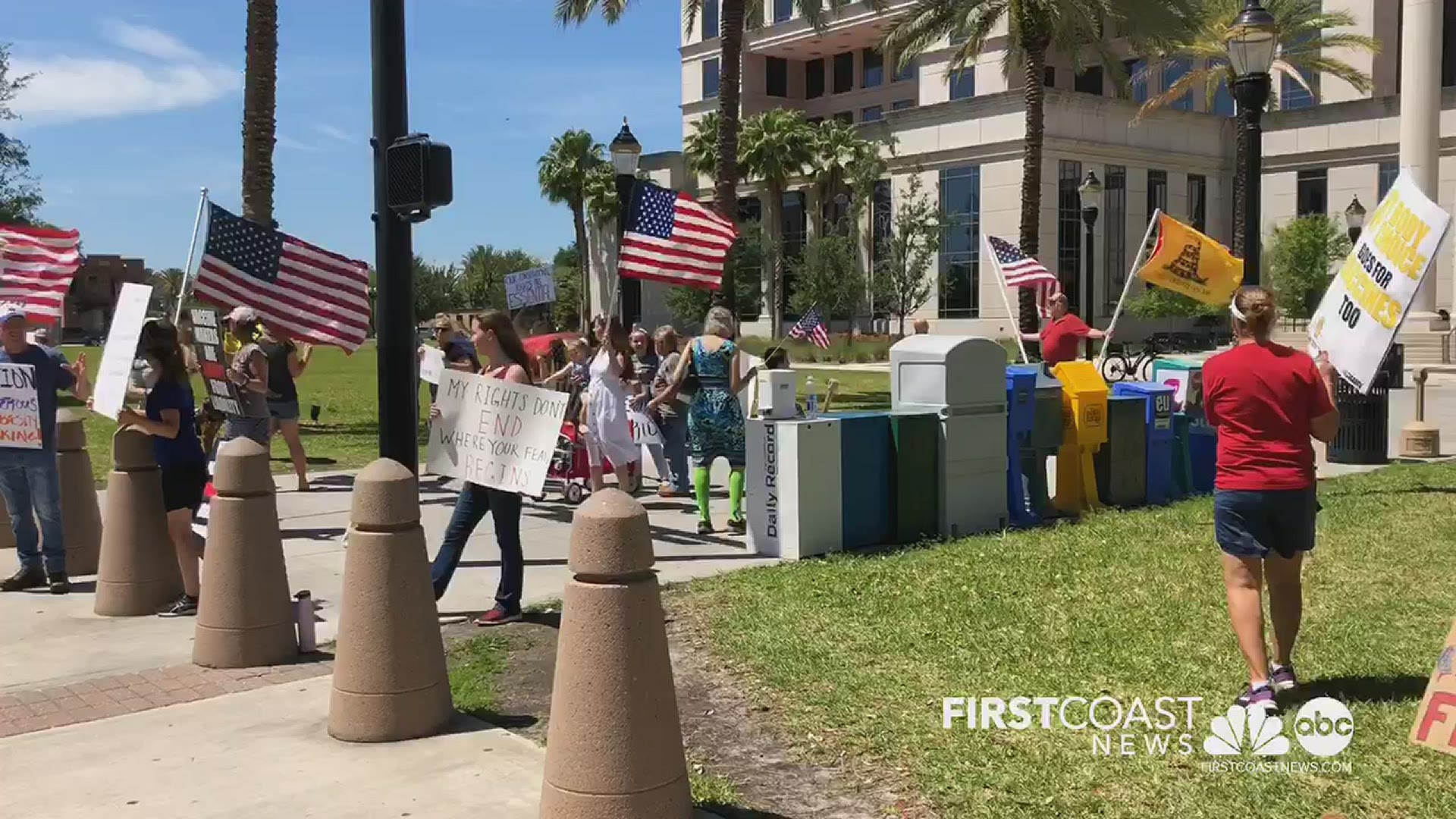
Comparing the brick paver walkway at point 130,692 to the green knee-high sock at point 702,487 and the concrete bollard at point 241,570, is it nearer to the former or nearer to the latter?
the concrete bollard at point 241,570

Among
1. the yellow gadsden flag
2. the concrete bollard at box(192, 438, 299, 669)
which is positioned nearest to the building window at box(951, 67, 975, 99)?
the yellow gadsden flag

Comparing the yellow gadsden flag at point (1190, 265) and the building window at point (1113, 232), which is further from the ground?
the building window at point (1113, 232)

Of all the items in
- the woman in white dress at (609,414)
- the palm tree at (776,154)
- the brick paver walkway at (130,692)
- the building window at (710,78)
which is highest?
the building window at (710,78)

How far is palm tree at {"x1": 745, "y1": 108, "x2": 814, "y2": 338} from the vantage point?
55031 mm

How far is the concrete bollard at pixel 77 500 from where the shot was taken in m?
9.29

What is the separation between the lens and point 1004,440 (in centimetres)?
1006

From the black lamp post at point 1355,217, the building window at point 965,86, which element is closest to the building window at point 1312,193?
the black lamp post at point 1355,217

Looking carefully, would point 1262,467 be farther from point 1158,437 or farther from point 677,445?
point 677,445

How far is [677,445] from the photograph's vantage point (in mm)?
12695

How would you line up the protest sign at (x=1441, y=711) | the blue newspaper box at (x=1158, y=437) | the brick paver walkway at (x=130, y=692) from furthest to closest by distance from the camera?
the blue newspaper box at (x=1158, y=437)
the brick paver walkway at (x=130, y=692)
the protest sign at (x=1441, y=711)

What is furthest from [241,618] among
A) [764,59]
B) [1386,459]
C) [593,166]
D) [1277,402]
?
[764,59]

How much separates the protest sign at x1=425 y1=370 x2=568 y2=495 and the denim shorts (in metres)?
3.52

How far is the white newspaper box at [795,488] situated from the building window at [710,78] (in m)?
61.1

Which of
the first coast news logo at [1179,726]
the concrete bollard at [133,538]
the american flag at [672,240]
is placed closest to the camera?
the first coast news logo at [1179,726]
